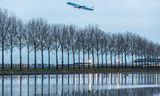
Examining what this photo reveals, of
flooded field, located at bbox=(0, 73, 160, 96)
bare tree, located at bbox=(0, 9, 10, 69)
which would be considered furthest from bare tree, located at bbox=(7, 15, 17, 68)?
flooded field, located at bbox=(0, 73, 160, 96)

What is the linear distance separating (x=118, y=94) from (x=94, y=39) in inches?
2617

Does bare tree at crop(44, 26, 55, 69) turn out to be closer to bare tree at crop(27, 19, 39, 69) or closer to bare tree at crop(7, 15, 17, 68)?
bare tree at crop(27, 19, 39, 69)

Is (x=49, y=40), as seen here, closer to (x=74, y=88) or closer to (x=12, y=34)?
(x=12, y=34)

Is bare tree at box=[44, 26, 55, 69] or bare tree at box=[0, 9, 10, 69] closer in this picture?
bare tree at box=[0, 9, 10, 69]

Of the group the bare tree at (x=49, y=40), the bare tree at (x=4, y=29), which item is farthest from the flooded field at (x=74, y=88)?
the bare tree at (x=49, y=40)

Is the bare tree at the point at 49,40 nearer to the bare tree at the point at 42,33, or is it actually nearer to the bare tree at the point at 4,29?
the bare tree at the point at 42,33

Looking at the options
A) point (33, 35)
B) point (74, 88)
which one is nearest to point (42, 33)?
point (33, 35)

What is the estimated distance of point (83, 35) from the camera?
98938 millimetres

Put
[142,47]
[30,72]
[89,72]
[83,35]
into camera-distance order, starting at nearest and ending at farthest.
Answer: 1. [30,72]
2. [89,72]
3. [83,35]
4. [142,47]

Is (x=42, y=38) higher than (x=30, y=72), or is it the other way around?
(x=42, y=38)

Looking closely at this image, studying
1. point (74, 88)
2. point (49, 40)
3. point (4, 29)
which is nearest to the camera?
point (74, 88)

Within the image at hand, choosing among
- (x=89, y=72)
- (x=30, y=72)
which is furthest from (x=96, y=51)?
(x=30, y=72)

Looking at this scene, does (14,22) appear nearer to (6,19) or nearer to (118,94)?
(6,19)

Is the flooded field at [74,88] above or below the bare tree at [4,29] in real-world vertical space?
below
